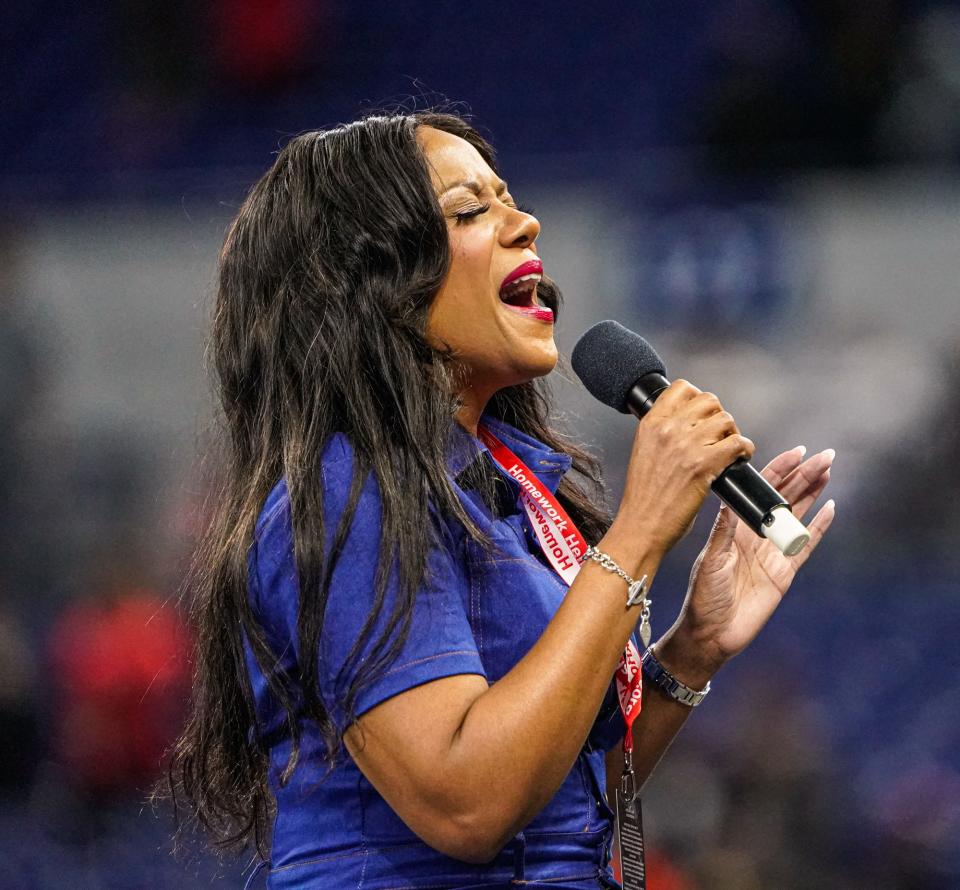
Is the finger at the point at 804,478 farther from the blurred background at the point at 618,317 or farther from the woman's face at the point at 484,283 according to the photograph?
the blurred background at the point at 618,317

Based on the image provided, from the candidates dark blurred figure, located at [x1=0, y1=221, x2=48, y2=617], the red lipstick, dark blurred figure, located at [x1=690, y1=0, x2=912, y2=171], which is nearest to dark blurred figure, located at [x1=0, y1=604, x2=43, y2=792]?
dark blurred figure, located at [x1=0, y1=221, x2=48, y2=617]

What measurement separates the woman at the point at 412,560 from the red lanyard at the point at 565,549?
0.01 metres

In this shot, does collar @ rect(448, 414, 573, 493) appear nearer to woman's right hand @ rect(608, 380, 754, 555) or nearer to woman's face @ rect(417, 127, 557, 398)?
woman's face @ rect(417, 127, 557, 398)

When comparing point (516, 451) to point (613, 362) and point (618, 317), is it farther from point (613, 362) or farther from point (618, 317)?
point (618, 317)

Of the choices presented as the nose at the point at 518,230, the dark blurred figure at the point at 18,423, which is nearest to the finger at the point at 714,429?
the nose at the point at 518,230

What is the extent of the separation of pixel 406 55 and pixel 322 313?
14.7ft

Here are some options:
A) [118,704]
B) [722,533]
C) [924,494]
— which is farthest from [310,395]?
[924,494]

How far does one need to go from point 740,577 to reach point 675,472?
1.55 ft

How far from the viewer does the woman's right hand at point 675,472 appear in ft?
4.42

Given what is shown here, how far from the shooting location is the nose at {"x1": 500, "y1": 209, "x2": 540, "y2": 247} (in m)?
1.62

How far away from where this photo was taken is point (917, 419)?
14.3 feet

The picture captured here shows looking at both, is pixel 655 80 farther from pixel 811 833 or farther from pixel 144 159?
pixel 811 833

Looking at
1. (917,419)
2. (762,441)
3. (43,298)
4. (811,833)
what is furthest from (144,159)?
(811,833)

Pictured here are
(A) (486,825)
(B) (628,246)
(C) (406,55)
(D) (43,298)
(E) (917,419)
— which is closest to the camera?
(A) (486,825)
